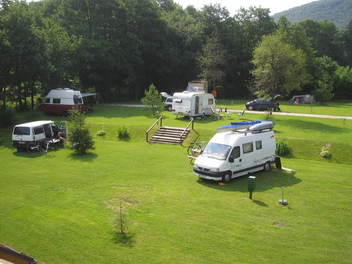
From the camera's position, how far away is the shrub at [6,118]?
32.5m

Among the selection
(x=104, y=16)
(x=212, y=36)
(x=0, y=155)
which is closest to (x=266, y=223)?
(x=0, y=155)

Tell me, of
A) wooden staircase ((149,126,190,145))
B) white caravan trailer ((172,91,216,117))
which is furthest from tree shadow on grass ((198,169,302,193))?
white caravan trailer ((172,91,216,117))

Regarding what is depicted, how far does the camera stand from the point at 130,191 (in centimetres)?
1612

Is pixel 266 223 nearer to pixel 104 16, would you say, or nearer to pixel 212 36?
pixel 104 16

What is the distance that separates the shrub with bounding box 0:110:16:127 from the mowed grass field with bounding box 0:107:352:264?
30.5ft

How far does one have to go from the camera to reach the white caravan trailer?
33.9 metres

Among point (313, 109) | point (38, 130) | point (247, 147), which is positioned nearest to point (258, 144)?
point (247, 147)

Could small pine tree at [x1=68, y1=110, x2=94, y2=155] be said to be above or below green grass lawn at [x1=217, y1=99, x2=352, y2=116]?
below

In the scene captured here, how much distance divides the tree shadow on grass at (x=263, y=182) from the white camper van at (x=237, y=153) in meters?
0.31

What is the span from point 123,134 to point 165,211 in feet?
54.8

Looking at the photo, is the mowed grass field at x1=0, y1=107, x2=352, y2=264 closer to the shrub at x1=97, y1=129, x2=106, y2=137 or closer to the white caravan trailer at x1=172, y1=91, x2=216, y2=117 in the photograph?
the shrub at x1=97, y1=129, x2=106, y2=137

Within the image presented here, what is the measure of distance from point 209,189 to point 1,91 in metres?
30.0

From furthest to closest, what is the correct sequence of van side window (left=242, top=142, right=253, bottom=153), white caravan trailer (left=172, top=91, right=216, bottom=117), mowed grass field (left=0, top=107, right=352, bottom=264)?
white caravan trailer (left=172, top=91, right=216, bottom=117)
van side window (left=242, top=142, right=253, bottom=153)
mowed grass field (left=0, top=107, right=352, bottom=264)

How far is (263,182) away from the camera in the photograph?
18172 millimetres
